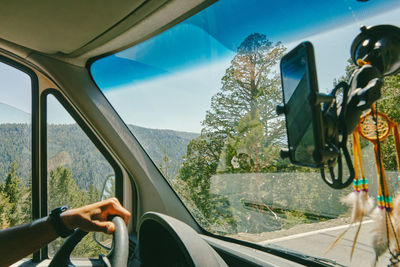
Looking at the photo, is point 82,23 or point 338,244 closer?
point 338,244

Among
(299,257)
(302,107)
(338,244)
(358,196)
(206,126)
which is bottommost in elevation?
(299,257)

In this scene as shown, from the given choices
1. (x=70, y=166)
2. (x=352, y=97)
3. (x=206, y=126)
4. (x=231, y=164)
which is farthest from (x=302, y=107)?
(x=70, y=166)

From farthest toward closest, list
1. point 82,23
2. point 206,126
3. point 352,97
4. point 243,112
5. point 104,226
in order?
1. point 206,126
2. point 82,23
3. point 243,112
4. point 104,226
5. point 352,97

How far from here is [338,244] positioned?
128 cm

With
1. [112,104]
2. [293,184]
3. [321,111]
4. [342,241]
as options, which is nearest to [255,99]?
[293,184]

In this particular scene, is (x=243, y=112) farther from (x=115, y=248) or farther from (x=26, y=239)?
(x=26, y=239)

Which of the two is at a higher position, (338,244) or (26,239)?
(26,239)

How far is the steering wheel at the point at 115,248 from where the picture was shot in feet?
3.16

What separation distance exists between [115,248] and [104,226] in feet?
0.74

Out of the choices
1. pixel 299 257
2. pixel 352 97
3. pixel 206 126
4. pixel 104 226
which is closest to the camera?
pixel 352 97

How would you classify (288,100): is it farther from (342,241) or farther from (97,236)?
(97,236)

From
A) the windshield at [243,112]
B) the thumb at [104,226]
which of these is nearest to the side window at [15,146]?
the windshield at [243,112]

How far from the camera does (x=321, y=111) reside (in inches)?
28.8

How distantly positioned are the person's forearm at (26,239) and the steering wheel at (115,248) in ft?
0.33
